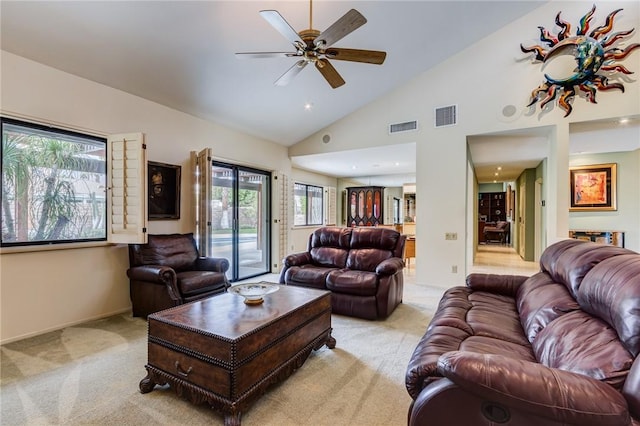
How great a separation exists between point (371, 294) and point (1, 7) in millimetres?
4095

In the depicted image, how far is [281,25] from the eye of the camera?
2.21 m

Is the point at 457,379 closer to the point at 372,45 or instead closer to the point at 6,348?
the point at 6,348

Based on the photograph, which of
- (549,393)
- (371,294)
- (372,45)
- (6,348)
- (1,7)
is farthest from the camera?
(372,45)

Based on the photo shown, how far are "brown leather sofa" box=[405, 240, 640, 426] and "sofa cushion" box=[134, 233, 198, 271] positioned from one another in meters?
3.10

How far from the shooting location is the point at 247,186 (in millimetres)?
5660

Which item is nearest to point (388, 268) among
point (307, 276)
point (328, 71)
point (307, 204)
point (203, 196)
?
point (307, 276)

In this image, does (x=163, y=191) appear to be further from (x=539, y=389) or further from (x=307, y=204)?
(x=307, y=204)

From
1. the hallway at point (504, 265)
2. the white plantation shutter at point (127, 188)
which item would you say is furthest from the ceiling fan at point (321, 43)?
→ the hallway at point (504, 265)

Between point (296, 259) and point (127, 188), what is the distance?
2.19 m

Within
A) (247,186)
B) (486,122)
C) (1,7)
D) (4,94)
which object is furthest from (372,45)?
(4,94)

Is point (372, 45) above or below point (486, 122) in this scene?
above

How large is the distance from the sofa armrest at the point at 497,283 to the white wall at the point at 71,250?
385 cm

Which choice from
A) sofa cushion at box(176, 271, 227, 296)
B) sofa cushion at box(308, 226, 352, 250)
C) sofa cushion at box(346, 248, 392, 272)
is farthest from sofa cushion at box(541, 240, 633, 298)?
sofa cushion at box(176, 271, 227, 296)

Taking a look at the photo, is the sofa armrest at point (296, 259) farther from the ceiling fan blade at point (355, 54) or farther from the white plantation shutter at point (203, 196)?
the ceiling fan blade at point (355, 54)
